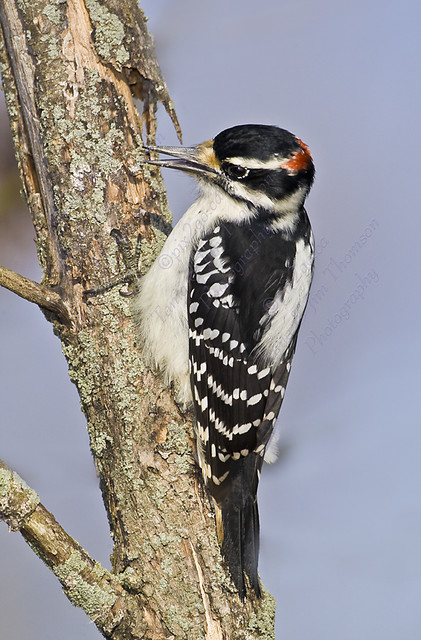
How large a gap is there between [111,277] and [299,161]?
92 centimetres

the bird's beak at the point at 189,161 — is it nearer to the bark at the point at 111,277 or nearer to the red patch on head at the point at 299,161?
the bark at the point at 111,277

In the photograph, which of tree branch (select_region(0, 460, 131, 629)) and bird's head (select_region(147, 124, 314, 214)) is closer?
tree branch (select_region(0, 460, 131, 629))

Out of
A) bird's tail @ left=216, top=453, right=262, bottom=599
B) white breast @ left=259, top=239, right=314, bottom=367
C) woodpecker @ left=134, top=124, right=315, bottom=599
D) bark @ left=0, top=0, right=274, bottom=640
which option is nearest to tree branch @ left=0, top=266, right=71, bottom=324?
bark @ left=0, top=0, right=274, bottom=640

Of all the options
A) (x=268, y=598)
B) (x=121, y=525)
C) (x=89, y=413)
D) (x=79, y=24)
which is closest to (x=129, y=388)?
(x=89, y=413)

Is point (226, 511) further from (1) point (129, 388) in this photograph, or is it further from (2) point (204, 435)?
(1) point (129, 388)

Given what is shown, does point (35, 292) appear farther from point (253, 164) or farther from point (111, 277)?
point (253, 164)

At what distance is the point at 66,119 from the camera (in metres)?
2.52

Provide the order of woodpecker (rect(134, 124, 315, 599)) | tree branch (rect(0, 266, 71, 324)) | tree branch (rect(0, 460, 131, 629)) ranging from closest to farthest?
tree branch (rect(0, 460, 131, 629)) → tree branch (rect(0, 266, 71, 324)) → woodpecker (rect(134, 124, 315, 599))

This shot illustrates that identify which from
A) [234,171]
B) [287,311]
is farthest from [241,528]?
[234,171]

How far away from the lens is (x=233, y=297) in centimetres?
264

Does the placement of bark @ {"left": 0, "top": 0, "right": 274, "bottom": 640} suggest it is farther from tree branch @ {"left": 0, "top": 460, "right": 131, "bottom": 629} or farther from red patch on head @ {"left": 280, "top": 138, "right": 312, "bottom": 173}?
red patch on head @ {"left": 280, "top": 138, "right": 312, "bottom": 173}

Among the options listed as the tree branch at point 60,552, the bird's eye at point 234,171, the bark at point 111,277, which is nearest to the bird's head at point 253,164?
the bird's eye at point 234,171

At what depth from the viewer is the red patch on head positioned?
2.68 m

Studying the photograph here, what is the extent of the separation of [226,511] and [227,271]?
3.05ft
